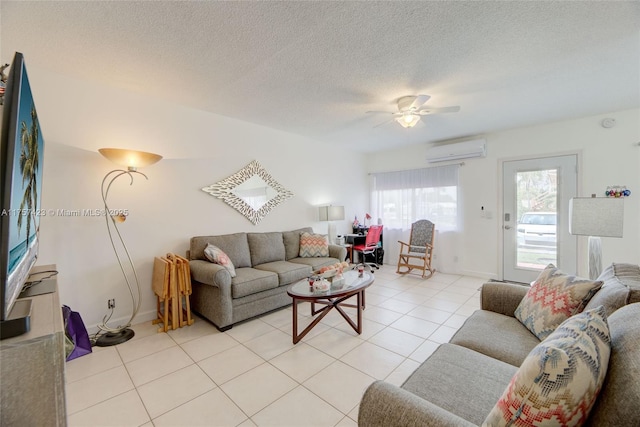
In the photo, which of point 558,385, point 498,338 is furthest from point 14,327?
point 498,338

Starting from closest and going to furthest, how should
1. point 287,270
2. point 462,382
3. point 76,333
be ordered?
point 462,382, point 76,333, point 287,270

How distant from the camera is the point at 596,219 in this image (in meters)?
2.21

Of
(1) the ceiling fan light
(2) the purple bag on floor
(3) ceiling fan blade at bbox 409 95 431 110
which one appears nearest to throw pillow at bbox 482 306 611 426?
(3) ceiling fan blade at bbox 409 95 431 110

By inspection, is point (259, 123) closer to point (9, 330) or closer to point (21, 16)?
point (21, 16)

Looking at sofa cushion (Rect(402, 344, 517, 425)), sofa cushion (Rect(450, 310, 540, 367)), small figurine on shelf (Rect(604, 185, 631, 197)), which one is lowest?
sofa cushion (Rect(450, 310, 540, 367))

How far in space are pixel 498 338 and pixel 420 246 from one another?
11.1 ft

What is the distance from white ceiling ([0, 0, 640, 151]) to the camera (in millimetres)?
1712

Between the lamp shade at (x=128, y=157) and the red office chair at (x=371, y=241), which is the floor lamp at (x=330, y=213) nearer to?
the red office chair at (x=371, y=241)

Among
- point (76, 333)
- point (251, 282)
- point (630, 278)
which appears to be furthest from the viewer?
point (251, 282)

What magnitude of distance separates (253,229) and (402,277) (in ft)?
8.75

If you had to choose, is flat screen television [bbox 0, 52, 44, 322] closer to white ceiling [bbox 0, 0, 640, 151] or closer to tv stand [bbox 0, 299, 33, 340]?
tv stand [bbox 0, 299, 33, 340]

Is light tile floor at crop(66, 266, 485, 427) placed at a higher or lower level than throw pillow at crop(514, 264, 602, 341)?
lower

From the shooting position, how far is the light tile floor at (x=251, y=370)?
5.42 feet

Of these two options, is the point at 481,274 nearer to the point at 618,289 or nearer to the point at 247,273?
the point at 618,289
